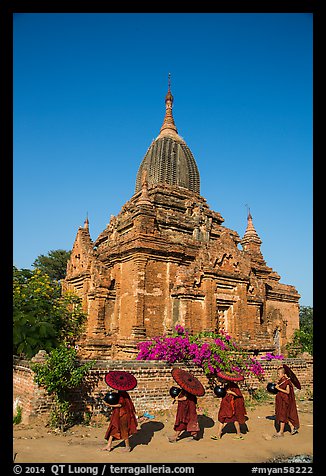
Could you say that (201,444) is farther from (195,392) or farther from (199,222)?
(199,222)

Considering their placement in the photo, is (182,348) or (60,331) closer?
(182,348)

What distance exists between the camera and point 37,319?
14125 mm

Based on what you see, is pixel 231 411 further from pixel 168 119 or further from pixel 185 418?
pixel 168 119

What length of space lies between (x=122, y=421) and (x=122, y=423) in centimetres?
4

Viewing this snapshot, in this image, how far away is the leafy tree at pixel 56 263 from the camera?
5025 cm

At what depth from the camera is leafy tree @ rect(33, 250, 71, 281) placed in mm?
50250

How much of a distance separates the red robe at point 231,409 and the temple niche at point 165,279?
621 centimetres

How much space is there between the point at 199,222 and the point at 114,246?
17.2ft

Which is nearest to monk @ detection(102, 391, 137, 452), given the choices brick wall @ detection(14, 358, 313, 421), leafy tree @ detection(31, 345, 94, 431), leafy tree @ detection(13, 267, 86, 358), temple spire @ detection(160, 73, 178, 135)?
leafy tree @ detection(31, 345, 94, 431)

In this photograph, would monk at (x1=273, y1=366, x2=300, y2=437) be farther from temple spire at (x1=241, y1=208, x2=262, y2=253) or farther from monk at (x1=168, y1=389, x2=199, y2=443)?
temple spire at (x1=241, y1=208, x2=262, y2=253)

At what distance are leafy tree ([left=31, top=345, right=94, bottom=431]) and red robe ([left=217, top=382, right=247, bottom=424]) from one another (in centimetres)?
394

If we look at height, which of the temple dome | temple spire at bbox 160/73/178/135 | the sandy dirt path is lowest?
the sandy dirt path
